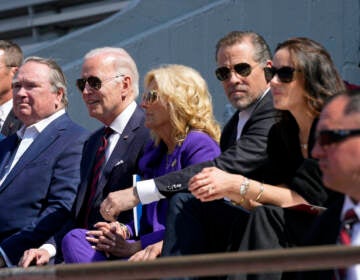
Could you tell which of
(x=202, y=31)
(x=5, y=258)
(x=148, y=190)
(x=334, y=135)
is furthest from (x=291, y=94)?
(x=202, y=31)

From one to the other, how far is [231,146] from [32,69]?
1.59 metres

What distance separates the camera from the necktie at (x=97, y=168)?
4715 millimetres

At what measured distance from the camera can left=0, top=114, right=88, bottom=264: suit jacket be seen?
4.85 m

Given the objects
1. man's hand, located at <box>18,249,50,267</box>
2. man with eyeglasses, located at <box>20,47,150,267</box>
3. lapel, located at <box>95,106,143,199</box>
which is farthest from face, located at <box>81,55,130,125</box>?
man's hand, located at <box>18,249,50,267</box>

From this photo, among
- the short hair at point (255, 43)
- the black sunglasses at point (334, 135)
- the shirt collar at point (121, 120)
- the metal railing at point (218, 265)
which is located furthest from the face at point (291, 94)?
the metal railing at point (218, 265)

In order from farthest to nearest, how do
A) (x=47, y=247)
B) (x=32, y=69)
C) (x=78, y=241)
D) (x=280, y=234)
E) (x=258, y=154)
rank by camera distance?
(x=32, y=69) < (x=47, y=247) < (x=78, y=241) < (x=258, y=154) < (x=280, y=234)

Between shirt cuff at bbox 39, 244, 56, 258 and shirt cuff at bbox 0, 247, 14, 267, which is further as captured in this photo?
shirt cuff at bbox 0, 247, 14, 267

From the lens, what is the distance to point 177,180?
4.08 m

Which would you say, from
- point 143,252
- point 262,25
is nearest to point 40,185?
point 143,252

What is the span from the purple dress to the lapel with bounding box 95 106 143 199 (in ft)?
1.00

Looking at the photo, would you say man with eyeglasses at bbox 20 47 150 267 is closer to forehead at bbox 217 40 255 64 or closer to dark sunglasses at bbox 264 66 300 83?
forehead at bbox 217 40 255 64

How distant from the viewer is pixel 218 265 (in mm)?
2494

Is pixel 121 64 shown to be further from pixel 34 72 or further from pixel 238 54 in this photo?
pixel 238 54

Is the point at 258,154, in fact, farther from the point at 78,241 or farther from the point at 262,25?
the point at 262,25
